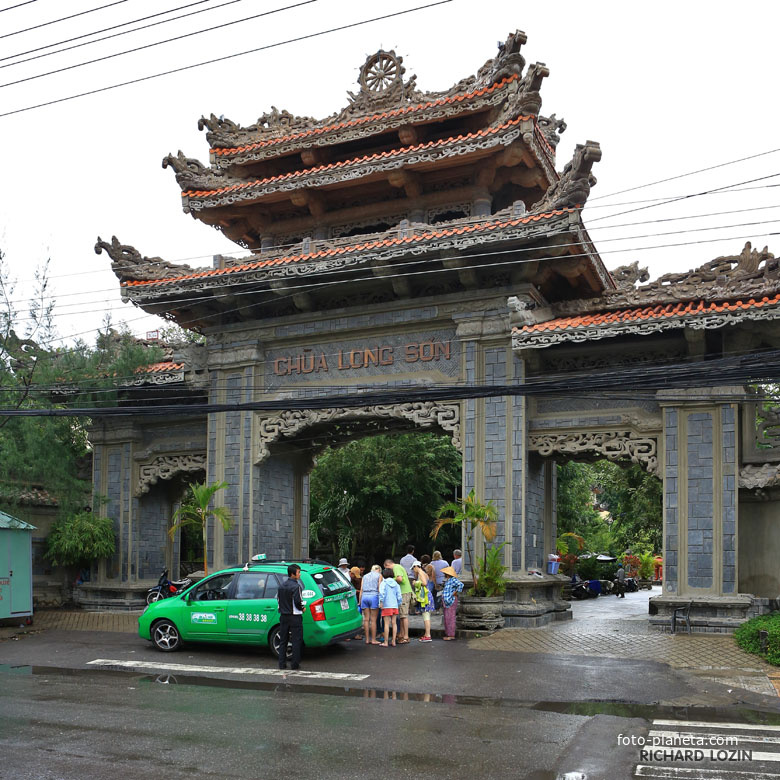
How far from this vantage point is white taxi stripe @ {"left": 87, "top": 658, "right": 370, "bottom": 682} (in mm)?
12008

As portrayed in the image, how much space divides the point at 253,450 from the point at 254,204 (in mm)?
5618

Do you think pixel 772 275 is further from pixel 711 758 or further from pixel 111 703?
pixel 111 703

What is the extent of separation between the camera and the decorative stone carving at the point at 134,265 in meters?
19.4

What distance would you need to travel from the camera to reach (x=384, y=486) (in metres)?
26.9

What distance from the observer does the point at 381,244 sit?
56.1 feet

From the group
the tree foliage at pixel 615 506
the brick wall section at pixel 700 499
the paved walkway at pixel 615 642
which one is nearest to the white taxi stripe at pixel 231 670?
the paved walkway at pixel 615 642

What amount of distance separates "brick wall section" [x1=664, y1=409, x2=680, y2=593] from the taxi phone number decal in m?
6.72

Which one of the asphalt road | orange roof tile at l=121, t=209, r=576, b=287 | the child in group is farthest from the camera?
orange roof tile at l=121, t=209, r=576, b=287

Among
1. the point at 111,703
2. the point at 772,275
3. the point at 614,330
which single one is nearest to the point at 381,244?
the point at 614,330

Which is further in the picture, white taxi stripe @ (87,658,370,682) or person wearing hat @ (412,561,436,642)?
person wearing hat @ (412,561,436,642)

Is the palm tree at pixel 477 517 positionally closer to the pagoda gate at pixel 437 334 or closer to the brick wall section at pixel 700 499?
the pagoda gate at pixel 437 334

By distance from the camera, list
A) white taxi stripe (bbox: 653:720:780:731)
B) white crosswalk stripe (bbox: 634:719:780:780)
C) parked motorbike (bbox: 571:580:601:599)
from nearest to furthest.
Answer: white crosswalk stripe (bbox: 634:719:780:780)
white taxi stripe (bbox: 653:720:780:731)
parked motorbike (bbox: 571:580:601:599)

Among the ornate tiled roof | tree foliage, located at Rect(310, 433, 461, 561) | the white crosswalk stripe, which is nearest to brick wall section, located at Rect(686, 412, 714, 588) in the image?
the ornate tiled roof

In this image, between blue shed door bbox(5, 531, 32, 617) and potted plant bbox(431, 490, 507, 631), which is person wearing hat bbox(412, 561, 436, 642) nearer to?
potted plant bbox(431, 490, 507, 631)
